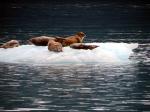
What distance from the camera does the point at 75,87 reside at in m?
Answer: 17.5

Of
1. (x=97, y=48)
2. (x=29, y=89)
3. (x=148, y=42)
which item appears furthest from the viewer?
(x=148, y=42)

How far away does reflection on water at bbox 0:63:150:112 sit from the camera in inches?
589

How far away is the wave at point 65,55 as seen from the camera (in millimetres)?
22062

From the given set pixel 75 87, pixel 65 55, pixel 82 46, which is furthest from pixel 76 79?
pixel 82 46

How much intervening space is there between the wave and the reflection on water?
0.70 meters

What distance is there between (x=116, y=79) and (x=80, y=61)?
3.35m

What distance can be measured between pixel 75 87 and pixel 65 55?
15.7ft

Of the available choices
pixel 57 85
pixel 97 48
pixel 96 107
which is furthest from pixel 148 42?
pixel 96 107

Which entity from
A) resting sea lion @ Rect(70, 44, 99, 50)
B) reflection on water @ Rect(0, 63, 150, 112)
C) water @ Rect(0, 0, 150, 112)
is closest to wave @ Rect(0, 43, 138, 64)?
water @ Rect(0, 0, 150, 112)

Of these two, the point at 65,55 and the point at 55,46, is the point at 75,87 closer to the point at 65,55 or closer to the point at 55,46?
the point at 65,55

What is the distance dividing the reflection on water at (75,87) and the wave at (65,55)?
0.70 meters

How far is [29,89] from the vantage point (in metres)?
17.2

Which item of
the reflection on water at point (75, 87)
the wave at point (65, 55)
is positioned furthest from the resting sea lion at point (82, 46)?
the reflection on water at point (75, 87)

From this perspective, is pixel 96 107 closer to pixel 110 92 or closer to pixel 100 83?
pixel 110 92
